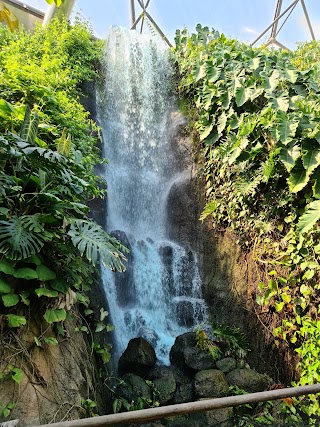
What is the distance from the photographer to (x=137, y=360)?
14.4 ft

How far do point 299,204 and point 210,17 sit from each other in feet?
36.9

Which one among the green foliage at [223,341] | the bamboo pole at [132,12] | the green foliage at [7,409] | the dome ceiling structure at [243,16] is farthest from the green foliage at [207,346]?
the bamboo pole at [132,12]

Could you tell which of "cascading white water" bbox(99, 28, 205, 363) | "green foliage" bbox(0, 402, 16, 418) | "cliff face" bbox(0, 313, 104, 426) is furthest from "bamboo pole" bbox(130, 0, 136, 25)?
"green foliage" bbox(0, 402, 16, 418)

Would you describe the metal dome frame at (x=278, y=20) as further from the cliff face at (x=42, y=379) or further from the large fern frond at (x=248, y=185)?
the cliff face at (x=42, y=379)

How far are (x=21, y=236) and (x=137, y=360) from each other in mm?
2687

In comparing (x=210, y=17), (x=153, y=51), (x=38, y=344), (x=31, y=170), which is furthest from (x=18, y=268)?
(x=210, y=17)

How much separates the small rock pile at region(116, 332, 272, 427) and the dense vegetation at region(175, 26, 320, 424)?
67cm

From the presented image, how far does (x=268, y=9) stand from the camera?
1252cm

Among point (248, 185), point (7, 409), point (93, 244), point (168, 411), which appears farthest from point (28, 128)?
point (248, 185)

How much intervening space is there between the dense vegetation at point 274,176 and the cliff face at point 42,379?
248cm

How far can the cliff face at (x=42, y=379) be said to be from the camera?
7.77 feet

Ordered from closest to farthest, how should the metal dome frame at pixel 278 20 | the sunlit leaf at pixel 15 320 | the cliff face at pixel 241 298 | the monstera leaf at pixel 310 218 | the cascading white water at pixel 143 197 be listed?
the sunlit leaf at pixel 15 320 < the monstera leaf at pixel 310 218 < the cliff face at pixel 241 298 < the cascading white water at pixel 143 197 < the metal dome frame at pixel 278 20

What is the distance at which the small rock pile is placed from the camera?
3861 millimetres

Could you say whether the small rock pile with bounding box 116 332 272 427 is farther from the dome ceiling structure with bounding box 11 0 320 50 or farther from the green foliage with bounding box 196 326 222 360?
the dome ceiling structure with bounding box 11 0 320 50
